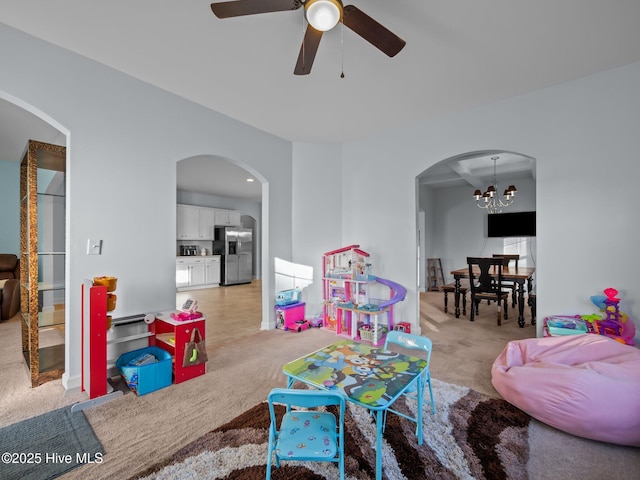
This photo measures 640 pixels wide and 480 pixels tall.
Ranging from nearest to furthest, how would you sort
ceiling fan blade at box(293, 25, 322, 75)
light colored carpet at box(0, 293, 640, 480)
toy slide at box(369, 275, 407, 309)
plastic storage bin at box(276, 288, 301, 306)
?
light colored carpet at box(0, 293, 640, 480)
ceiling fan blade at box(293, 25, 322, 75)
toy slide at box(369, 275, 407, 309)
plastic storage bin at box(276, 288, 301, 306)

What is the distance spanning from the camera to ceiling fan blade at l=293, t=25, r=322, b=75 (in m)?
1.85

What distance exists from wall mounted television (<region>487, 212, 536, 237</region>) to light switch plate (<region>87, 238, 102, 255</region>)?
779 cm

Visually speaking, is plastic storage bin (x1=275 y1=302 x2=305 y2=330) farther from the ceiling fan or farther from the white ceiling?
the ceiling fan

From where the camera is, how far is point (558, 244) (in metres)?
Result: 3.22

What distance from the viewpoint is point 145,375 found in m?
2.46

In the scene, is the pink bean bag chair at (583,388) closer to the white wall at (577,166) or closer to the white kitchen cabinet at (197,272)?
the white wall at (577,166)

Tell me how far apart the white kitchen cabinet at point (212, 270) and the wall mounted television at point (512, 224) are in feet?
23.8

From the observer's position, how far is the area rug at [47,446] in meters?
1.68

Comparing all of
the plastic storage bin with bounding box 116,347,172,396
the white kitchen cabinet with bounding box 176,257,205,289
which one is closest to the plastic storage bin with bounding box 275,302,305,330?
the plastic storage bin with bounding box 116,347,172,396

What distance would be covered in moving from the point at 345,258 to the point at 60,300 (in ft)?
10.3

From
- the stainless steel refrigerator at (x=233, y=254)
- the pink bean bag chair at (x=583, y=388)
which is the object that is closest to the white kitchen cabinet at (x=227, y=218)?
the stainless steel refrigerator at (x=233, y=254)

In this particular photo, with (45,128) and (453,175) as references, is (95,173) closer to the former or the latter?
(45,128)

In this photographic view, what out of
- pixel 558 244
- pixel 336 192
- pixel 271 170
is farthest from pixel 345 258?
pixel 558 244

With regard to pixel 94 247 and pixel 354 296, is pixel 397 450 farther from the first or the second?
pixel 94 247
